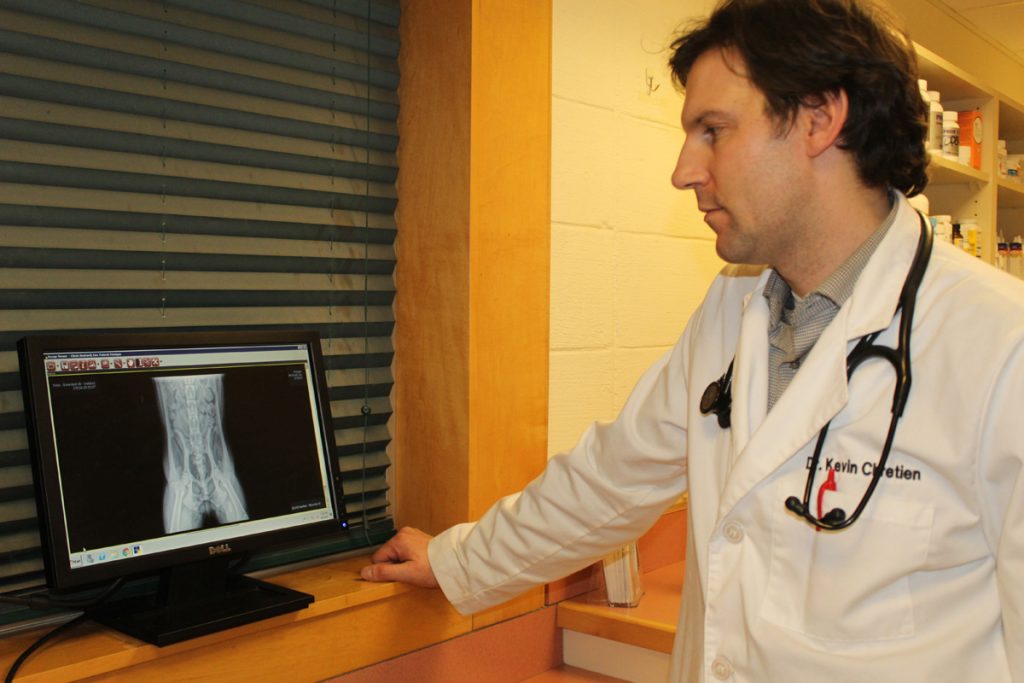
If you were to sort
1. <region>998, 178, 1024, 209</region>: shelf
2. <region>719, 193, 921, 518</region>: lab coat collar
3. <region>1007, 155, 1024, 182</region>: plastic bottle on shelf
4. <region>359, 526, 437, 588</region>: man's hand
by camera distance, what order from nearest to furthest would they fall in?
1. <region>719, 193, 921, 518</region>: lab coat collar
2. <region>359, 526, 437, 588</region>: man's hand
3. <region>998, 178, 1024, 209</region>: shelf
4. <region>1007, 155, 1024, 182</region>: plastic bottle on shelf

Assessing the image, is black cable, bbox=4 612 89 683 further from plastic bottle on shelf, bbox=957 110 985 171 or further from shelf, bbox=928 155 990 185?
plastic bottle on shelf, bbox=957 110 985 171

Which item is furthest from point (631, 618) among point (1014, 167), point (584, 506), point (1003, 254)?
point (1014, 167)

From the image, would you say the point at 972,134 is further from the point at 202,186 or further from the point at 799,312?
the point at 202,186

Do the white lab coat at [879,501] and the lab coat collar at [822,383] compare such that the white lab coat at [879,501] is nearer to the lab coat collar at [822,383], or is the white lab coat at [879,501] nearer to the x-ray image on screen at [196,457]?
the lab coat collar at [822,383]

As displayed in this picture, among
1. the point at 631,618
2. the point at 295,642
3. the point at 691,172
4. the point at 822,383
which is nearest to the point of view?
the point at 822,383

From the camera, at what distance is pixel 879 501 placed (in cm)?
114

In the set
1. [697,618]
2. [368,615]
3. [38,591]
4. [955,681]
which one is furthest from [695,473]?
[38,591]

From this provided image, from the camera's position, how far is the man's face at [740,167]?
4.18 ft

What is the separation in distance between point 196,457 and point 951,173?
2702mm

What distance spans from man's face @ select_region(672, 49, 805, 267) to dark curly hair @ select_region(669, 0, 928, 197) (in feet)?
0.07

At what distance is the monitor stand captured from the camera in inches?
53.8

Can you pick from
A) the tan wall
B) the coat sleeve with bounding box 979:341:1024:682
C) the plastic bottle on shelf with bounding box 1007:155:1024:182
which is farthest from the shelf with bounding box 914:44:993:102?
the coat sleeve with bounding box 979:341:1024:682

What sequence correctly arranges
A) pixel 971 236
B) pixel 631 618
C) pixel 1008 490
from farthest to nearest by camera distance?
1. pixel 971 236
2. pixel 631 618
3. pixel 1008 490

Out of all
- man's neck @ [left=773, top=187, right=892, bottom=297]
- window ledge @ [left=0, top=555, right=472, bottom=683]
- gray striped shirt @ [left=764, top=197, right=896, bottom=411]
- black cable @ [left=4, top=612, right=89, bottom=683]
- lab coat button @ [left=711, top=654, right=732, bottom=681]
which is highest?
man's neck @ [left=773, top=187, right=892, bottom=297]
